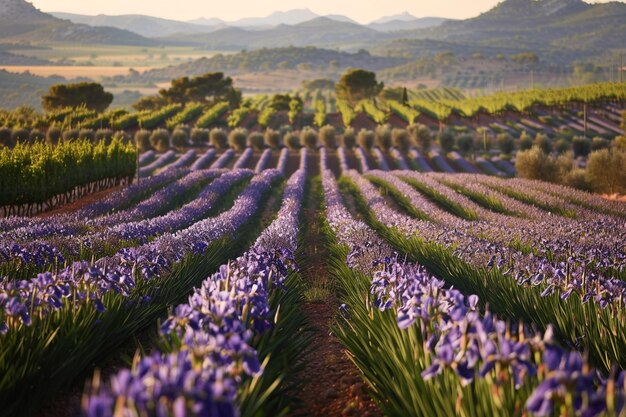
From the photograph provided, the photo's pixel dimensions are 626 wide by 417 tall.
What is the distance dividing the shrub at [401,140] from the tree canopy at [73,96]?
4102 centimetres

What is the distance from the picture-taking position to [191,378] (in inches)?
133

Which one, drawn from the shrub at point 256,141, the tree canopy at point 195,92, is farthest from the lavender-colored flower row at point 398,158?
the tree canopy at point 195,92

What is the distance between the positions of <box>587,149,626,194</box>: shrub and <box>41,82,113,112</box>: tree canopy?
60.4 metres

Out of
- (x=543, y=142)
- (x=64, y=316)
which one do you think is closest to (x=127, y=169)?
(x=64, y=316)

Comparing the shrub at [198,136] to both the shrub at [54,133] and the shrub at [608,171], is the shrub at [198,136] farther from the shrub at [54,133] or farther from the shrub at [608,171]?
the shrub at [608,171]

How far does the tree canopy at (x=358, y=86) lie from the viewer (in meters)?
92.8

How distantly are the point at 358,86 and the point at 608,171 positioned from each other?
62.2 m

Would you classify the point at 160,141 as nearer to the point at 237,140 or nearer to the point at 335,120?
the point at 237,140

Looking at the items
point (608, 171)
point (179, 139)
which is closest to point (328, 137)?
point (179, 139)

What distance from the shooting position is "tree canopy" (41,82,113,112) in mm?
79125

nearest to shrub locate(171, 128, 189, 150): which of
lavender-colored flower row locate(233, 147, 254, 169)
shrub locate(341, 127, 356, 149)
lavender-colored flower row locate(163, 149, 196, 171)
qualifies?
lavender-colored flower row locate(163, 149, 196, 171)

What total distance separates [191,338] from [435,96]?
152 m

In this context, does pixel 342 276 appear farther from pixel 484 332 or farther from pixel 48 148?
pixel 48 148

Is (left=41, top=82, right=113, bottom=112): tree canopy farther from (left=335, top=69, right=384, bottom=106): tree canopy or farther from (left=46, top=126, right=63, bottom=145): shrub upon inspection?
(left=335, top=69, right=384, bottom=106): tree canopy
